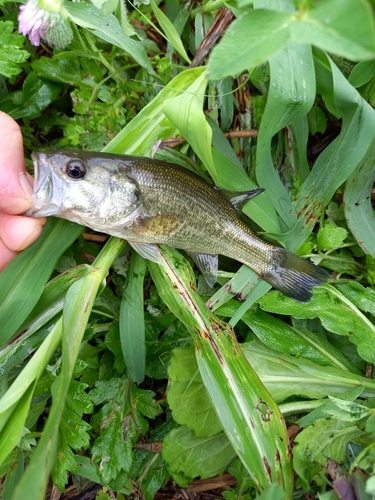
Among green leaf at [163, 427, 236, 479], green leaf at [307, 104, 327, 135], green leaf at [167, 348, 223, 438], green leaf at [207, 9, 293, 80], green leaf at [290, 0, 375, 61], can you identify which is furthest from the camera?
green leaf at [307, 104, 327, 135]

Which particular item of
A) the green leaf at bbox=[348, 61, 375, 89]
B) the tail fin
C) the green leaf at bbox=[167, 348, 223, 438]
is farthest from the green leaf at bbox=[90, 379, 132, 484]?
the green leaf at bbox=[348, 61, 375, 89]

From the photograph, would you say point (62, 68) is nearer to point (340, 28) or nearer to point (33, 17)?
point (33, 17)

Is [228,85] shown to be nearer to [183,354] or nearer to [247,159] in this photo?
[247,159]

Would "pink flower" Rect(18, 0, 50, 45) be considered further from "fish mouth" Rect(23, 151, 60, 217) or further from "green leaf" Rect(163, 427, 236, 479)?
"green leaf" Rect(163, 427, 236, 479)

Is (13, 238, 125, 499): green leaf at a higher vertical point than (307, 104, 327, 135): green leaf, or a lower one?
lower

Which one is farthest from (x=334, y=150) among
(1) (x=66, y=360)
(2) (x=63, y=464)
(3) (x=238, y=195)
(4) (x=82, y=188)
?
(2) (x=63, y=464)

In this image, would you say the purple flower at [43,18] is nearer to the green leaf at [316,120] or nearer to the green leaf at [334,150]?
the green leaf at [334,150]

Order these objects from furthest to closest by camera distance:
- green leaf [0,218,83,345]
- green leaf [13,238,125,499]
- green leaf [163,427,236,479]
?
1. green leaf [163,427,236,479]
2. green leaf [0,218,83,345]
3. green leaf [13,238,125,499]

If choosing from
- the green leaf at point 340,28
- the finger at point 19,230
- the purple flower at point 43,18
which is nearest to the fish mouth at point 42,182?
the finger at point 19,230
